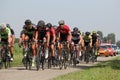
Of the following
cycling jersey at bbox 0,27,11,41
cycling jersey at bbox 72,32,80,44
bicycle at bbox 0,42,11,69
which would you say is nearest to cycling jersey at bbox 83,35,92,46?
cycling jersey at bbox 72,32,80,44

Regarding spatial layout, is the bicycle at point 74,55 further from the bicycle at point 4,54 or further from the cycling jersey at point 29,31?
the cycling jersey at point 29,31

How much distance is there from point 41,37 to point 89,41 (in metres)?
10.4

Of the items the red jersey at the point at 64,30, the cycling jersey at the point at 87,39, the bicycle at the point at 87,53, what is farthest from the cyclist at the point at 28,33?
the cycling jersey at the point at 87,39

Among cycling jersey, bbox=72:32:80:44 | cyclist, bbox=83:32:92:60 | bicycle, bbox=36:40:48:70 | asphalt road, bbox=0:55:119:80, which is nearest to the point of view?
asphalt road, bbox=0:55:119:80

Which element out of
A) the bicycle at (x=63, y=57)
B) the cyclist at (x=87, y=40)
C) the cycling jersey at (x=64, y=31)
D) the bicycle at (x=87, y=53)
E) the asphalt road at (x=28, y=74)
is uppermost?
the cyclist at (x=87, y=40)

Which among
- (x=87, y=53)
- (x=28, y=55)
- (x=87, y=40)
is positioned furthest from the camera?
(x=87, y=40)

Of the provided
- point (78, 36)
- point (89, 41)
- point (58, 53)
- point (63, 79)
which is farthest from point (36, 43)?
point (89, 41)

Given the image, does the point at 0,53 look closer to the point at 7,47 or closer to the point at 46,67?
the point at 7,47

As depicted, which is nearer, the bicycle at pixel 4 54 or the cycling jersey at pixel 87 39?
the bicycle at pixel 4 54

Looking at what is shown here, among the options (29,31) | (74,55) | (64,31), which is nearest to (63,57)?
(64,31)

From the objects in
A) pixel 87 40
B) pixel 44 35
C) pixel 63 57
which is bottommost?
pixel 63 57

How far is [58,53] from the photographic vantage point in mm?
21375

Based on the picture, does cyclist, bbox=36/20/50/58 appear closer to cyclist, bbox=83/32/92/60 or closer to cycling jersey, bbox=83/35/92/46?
cyclist, bbox=83/32/92/60

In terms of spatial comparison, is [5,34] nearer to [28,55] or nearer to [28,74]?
[28,55]
